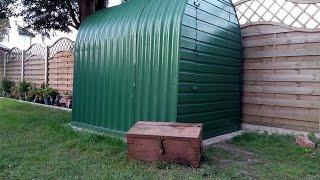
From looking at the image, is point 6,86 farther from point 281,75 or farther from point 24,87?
point 281,75

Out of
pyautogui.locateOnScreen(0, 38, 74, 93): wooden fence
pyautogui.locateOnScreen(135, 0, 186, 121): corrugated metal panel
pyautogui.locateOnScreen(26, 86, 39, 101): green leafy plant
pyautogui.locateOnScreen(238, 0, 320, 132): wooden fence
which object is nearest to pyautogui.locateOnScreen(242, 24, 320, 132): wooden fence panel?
pyautogui.locateOnScreen(238, 0, 320, 132): wooden fence

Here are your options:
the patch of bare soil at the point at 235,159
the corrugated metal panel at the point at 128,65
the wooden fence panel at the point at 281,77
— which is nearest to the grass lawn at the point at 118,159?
the patch of bare soil at the point at 235,159

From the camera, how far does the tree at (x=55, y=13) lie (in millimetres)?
9969

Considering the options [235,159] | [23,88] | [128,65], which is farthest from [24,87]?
[235,159]

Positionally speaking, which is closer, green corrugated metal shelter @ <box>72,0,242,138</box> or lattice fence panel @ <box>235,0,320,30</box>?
green corrugated metal shelter @ <box>72,0,242,138</box>

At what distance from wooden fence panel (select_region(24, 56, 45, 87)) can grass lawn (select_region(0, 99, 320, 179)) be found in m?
7.07

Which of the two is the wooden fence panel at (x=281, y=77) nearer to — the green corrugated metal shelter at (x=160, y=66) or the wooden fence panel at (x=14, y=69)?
the green corrugated metal shelter at (x=160, y=66)

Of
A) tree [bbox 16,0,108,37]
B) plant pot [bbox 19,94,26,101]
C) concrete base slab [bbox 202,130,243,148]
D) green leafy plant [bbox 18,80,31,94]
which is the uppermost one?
tree [bbox 16,0,108,37]

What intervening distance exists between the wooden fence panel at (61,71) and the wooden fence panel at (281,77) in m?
6.77

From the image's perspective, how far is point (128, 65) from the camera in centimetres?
661

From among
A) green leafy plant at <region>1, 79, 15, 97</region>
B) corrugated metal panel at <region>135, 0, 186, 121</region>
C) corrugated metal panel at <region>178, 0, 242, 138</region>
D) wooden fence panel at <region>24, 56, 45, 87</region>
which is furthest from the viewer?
green leafy plant at <region>1, 79, 15, 97</region>

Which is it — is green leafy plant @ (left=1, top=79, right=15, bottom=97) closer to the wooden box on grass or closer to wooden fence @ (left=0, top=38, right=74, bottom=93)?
wooden fence @ (left=0, top=38, right=74, bottom=93)

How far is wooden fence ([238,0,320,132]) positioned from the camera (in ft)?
21.3

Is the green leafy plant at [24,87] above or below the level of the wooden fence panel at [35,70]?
below
